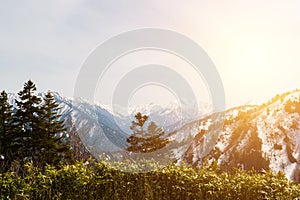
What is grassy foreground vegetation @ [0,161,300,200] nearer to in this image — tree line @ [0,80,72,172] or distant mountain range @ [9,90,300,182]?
distant mountain range @ [9,90,300,182]

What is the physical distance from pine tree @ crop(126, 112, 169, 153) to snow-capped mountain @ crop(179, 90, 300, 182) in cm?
353

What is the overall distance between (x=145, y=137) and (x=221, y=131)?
67.8 inches

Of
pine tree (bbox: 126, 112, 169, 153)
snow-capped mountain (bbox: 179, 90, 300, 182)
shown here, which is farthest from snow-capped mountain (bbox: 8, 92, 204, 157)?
snow-capped mountain (bbox: 179, 90, 300, 182)

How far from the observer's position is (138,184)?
277 inches

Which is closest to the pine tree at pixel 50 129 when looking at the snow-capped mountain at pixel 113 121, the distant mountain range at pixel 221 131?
the distant mountain range at pixel 221 131

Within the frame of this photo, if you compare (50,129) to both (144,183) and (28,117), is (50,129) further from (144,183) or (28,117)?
(144,183)

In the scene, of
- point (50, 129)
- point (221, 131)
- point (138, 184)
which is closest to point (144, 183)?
point (138, 184)

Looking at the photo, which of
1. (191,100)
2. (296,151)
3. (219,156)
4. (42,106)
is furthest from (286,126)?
(42,106)

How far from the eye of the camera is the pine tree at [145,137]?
790 centimetres

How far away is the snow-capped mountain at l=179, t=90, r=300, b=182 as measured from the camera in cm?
1271

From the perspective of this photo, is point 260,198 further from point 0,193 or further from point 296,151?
point 296,151

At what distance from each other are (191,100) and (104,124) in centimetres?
175

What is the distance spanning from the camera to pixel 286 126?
44.6 feet

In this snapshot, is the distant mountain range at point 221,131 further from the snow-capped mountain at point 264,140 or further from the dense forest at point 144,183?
the dense forest at point 144,183
